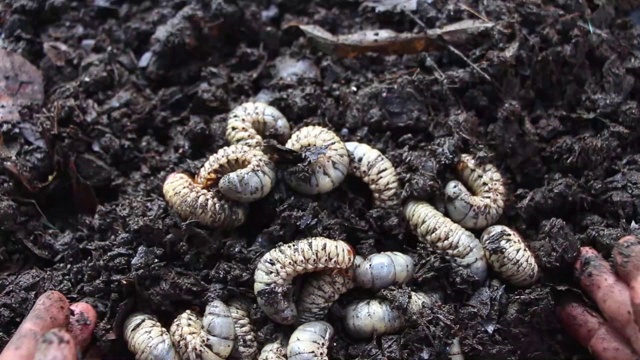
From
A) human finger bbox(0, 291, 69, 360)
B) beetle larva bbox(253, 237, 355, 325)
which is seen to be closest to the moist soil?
beetle larva bbox(253, 237, 355, 325)

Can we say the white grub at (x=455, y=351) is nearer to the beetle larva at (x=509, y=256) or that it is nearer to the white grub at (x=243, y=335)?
the beetle larva at (x=509, y=256)

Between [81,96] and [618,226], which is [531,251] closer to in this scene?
[618,226]

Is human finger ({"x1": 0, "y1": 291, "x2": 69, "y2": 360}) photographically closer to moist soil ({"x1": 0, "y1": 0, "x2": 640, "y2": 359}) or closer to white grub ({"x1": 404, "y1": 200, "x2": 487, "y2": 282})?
moist soil ({"x1": 0, "y1": 0, "x2": 640, "y2": 359})

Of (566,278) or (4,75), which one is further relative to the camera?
(4,75)

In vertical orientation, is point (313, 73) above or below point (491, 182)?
above

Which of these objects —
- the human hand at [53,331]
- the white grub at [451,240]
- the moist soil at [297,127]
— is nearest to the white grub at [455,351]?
the moist soil at [297,127]

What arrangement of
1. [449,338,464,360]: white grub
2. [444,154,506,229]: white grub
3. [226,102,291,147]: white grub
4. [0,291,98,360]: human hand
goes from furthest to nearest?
[226,102,291,147]: white grub → [444,154,506,229]: white grub → [449,338,464,360]: white grub → [0,291,98,360]: human hand

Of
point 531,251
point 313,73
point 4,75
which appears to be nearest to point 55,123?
point 4,75
